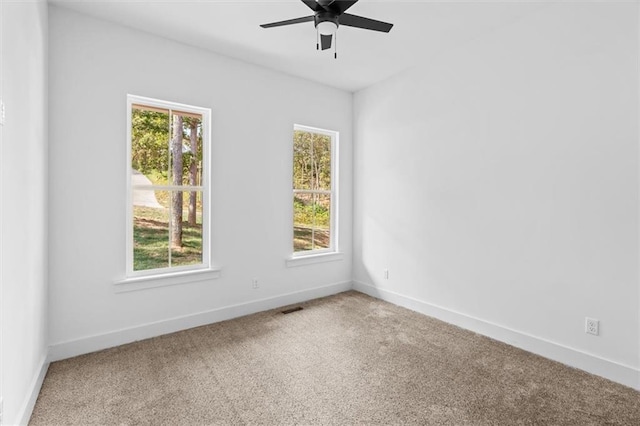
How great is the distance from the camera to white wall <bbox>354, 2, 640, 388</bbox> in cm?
237

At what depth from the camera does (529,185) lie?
2.83 metres

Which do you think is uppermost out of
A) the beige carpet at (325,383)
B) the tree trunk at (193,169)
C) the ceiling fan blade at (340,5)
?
the ceiling fan blade at (340,5)

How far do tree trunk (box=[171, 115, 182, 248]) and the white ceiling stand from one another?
2.81 feet

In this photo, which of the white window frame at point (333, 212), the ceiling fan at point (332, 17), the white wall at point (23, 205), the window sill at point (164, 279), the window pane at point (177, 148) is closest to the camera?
the white wall at point (23, 205)

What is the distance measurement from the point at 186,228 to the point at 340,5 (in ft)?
8.32

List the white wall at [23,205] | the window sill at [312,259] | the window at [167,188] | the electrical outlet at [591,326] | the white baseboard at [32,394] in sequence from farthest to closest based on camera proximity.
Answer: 1. the window sill at [312,259]
2. the window at [167,188]
3. the electrical outlet at [591,326]
4. the white baseboard at [32,394]
5. the white wall at [23,205]

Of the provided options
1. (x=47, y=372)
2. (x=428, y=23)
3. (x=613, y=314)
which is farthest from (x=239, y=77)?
(x=613, y=314)

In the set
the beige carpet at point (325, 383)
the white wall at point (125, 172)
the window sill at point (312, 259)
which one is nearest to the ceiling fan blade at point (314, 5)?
the white wall at point (125, 172)

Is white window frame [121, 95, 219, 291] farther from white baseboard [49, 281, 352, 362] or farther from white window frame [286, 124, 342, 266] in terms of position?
white window frame [286, 124, 342, 266]

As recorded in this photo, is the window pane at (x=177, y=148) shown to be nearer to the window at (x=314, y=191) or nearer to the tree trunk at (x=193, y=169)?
the tree trunk at (x=193, y=169)

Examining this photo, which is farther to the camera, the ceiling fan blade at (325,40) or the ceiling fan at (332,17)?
the ceiling fan blade at (325,40)

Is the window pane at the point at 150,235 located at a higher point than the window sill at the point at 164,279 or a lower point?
higher

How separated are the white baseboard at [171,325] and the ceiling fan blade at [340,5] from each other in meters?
2.95

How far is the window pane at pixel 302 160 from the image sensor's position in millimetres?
4250
